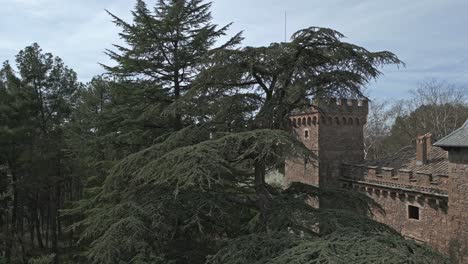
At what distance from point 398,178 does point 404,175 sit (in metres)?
0.43

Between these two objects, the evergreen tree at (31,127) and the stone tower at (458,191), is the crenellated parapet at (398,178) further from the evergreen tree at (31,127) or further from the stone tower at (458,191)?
the evergreen tree at (31,127)

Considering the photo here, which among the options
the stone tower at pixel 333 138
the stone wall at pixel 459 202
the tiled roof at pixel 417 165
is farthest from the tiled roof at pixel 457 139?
the stone tower at pixel 333 138

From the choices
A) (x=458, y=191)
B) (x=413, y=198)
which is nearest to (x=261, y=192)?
(x=458, y=191)

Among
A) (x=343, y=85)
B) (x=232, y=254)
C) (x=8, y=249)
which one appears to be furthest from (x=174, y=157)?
(x=8, y=249)

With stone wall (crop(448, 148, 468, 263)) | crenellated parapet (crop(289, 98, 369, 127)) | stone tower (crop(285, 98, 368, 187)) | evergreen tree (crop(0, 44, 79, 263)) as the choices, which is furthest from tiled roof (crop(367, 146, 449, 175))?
evergreen tree (crop(0, 44, 79, 263))

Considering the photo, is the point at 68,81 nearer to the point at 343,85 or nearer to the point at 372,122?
the point at 343,85

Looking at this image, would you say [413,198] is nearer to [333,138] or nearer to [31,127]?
[333,138]

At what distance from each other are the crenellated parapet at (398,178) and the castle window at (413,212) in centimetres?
85

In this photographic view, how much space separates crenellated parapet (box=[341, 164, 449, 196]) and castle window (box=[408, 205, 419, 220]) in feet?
2.80

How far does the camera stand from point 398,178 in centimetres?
1788

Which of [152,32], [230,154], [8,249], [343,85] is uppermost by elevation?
[152,32]

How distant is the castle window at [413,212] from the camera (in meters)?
17.1

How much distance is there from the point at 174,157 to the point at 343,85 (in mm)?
3718

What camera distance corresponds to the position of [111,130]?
1350 cm
